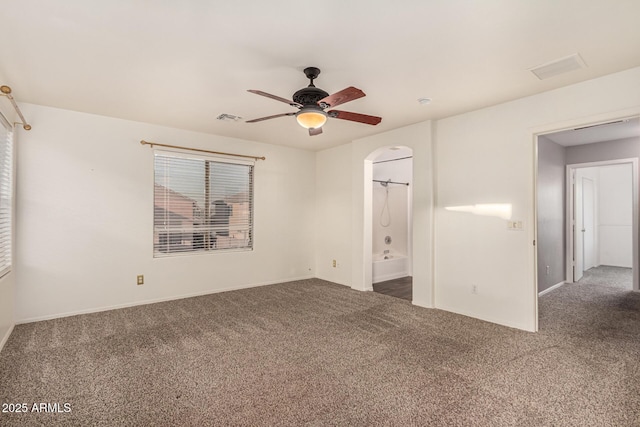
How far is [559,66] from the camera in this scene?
2.69m

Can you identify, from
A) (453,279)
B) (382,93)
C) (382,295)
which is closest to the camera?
(382,93)

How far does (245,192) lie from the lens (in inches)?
212

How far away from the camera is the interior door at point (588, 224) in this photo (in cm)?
675

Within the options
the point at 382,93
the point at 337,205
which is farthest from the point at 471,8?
the point at 337,205

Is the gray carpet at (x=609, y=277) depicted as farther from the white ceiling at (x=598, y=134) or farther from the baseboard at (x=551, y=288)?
the white ceiling at (x=598, y=134)

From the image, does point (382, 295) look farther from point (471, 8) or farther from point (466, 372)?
point (471, 8)

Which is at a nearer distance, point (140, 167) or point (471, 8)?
point (471, 8)

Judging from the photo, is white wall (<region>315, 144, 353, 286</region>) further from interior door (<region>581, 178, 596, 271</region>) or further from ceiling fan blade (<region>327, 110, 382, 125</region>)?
interior door (<region>581, 178, 596, 271</region>)

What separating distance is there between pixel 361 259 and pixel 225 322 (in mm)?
2428

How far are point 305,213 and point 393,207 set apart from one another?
1.98m

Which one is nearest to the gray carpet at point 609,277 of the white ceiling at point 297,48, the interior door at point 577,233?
the interior door at point 577,233

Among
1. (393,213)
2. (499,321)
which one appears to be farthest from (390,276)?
(499,321)

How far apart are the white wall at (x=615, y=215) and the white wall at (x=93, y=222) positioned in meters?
8.40

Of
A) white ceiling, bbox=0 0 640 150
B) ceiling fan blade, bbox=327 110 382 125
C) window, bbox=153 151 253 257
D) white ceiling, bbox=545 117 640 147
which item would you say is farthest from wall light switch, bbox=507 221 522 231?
window, bbox=153 151 253 257
